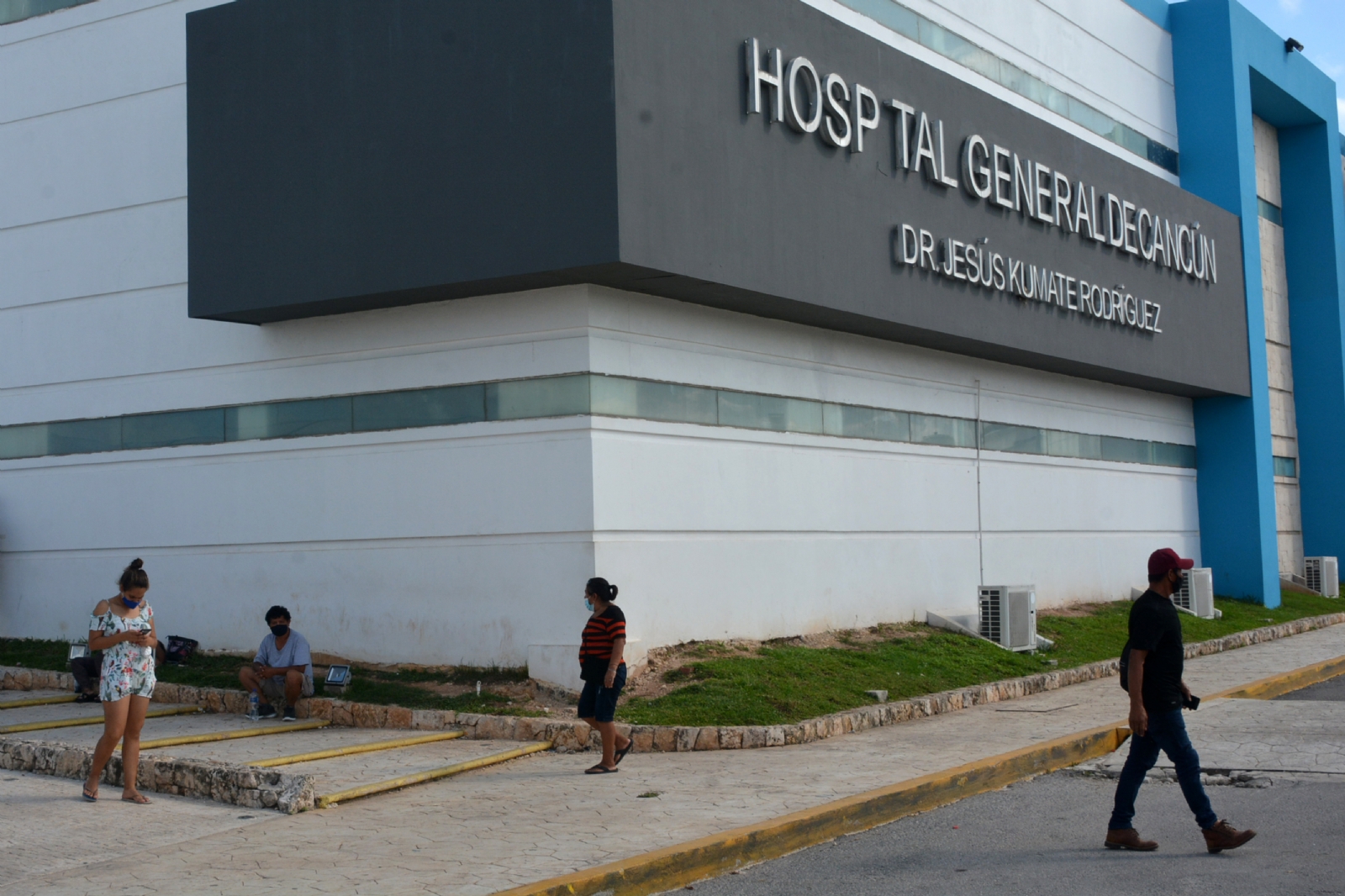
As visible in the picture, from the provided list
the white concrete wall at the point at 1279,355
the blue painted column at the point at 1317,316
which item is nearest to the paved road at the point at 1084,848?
the white concrete wall at the point at 1279,355

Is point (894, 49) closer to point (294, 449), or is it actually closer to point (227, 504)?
point (294, 449)

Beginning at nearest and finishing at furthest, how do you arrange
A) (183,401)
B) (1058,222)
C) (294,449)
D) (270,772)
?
(270,772) → (294,449) → (183,401) → (1058,222)

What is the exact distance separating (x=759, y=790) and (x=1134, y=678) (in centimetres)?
295

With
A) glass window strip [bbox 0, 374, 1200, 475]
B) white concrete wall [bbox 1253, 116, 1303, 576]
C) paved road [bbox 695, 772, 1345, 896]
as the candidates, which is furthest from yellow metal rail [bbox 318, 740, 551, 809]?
white concrete wall [bbox 1253, 116, 1303, 576]

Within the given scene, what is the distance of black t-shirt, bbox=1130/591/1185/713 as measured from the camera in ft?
24.4

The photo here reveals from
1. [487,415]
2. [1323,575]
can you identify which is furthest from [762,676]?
[1323,575]

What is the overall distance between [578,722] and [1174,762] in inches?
217

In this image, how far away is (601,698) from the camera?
9953 millimetres

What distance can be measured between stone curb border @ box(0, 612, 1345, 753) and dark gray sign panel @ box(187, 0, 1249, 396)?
4185 millimetres

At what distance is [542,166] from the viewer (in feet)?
40.5

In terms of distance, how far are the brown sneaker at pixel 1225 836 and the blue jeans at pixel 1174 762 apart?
0.12 feet

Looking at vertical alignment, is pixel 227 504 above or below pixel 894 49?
below

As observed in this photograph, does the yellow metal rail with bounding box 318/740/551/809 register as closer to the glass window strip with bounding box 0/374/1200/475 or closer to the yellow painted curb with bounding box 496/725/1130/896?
the yellow painted curb with bounding box 496/725/1130/896

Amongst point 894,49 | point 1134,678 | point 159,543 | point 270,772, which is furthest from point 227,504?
point 1134,678
